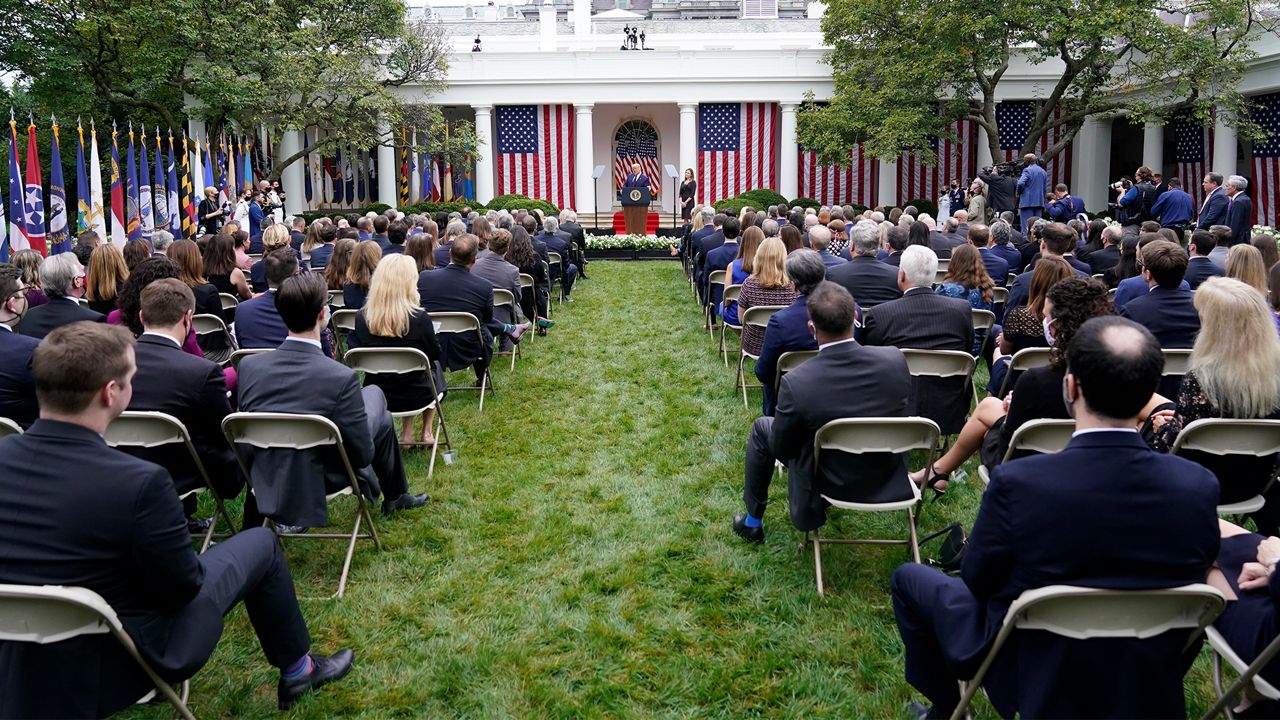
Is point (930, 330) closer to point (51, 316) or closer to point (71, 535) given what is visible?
point (71, 535)

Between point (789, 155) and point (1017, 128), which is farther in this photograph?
point (789, 155)

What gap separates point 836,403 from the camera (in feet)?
14.1

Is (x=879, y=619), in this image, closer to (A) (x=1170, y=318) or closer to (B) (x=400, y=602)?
(B) (x=400, y=602)

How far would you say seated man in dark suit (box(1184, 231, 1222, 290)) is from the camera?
298 inches

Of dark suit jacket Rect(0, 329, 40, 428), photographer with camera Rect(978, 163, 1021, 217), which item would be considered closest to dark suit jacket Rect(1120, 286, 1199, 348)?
dark suit jacket Rect(0, 329, 40, 428)

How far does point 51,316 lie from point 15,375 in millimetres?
1119

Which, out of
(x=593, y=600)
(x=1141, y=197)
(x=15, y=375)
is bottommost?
(x=593, y=600)

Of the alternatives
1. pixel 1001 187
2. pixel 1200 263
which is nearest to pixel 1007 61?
pixel 1001 187

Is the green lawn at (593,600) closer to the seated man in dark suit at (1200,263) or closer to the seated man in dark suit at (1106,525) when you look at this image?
the seated man in dark suit at (1106,525)

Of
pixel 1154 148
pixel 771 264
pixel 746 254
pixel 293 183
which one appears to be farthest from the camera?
pixel 293 183

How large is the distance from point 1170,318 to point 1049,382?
84.7 inches

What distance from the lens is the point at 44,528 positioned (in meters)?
2.64

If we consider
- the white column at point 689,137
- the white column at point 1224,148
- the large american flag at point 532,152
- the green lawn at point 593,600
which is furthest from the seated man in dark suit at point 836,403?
the large american flag at point 532,152

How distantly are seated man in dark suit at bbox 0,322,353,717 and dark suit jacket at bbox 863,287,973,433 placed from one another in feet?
13.6
